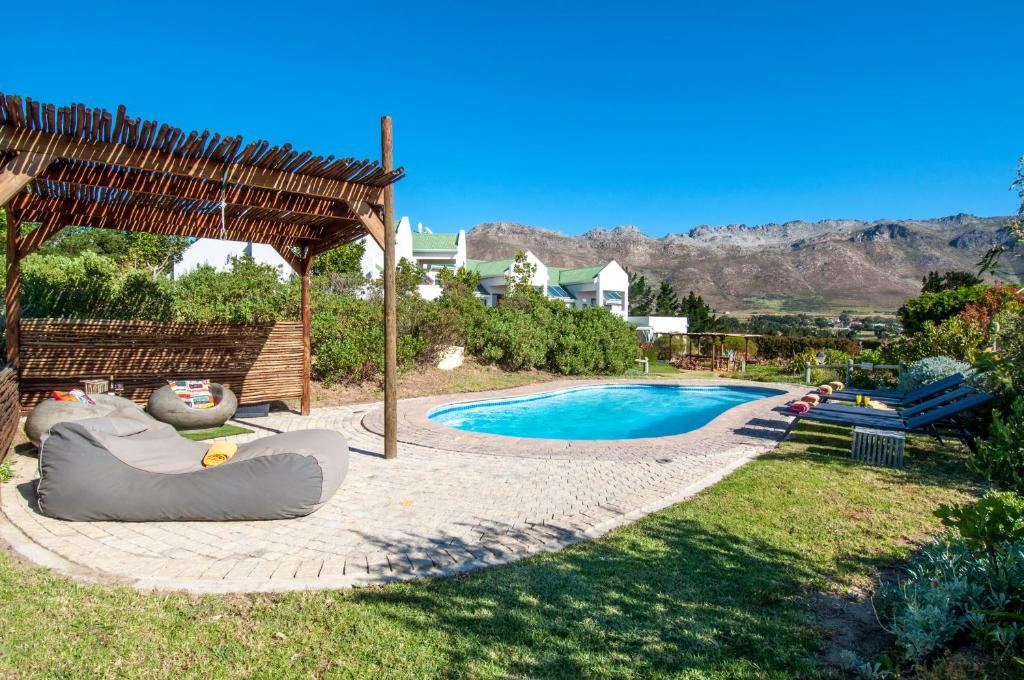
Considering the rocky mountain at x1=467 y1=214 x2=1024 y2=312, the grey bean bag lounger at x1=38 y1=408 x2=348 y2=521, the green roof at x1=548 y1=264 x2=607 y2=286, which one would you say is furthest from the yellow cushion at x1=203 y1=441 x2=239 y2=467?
the rocky mountain at x1=467 y1=214 x2=1024 y2=312

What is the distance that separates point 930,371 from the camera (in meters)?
10.5

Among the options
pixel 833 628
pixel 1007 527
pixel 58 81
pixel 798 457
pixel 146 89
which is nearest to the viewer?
pixel 1007 527

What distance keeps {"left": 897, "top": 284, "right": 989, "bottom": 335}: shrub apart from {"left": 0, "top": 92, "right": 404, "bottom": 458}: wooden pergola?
668 inches

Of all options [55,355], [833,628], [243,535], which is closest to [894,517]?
[833,628]

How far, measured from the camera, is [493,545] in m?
4.50

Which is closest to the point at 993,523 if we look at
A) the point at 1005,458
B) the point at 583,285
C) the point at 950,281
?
the point at 1005,458

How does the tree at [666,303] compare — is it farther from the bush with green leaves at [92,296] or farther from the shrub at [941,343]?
the bush with green leaves at [92,296]

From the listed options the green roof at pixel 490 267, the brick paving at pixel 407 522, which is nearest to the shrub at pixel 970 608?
the brick paving at pixel 407 522

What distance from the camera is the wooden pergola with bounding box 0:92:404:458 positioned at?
16.4 ft

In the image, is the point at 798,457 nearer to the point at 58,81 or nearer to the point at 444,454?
the point at 444,454

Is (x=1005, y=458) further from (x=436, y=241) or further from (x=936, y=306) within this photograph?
(x=436, y=241)

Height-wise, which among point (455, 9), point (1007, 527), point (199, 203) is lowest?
point (1007, 527)

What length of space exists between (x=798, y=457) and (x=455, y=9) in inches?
743

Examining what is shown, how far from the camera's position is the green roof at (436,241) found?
151 feet
